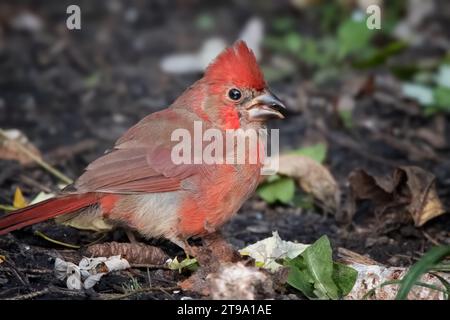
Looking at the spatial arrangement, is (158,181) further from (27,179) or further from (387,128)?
(387,128)

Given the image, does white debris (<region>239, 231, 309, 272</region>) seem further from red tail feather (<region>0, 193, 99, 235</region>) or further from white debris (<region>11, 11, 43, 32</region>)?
white debris (<region>11, 11, 43, 32</region>)

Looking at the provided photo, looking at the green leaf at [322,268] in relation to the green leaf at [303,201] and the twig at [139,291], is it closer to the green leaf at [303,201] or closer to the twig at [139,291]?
the twig at [139,291]

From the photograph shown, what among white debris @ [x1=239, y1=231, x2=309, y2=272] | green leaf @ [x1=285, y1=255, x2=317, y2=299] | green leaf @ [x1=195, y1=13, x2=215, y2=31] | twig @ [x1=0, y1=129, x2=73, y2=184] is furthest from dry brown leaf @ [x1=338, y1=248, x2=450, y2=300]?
green leaf @ [x1=195, y1=13, x2=215, y2=31]

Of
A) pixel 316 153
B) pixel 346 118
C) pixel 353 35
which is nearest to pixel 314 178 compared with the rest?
pixel 316 153

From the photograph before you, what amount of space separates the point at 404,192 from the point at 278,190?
2.45ft

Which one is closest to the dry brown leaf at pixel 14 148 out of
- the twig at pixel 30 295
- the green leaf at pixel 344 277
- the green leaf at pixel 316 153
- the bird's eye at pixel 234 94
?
the bird's eye at pixel 234 94

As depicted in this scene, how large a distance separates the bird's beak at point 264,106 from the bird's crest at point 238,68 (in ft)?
0.19

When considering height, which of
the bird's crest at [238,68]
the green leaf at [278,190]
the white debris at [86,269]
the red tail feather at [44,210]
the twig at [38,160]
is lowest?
the white debris at [86,269]

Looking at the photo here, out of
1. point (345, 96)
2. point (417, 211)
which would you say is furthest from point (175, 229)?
point (345, 96)

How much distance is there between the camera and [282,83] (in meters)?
6.61

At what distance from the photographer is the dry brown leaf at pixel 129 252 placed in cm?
380

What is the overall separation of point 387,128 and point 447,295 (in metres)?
2.81

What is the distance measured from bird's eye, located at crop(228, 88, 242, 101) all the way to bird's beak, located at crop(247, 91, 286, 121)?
2.7 inches

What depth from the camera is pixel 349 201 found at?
183 inches
